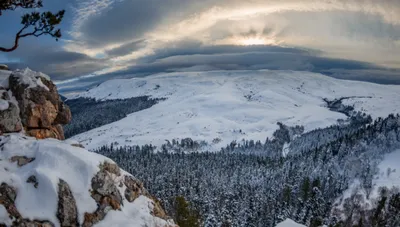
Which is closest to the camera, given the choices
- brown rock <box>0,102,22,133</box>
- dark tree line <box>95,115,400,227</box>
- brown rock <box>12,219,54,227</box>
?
brown rock <box>12,219,54,227</box>

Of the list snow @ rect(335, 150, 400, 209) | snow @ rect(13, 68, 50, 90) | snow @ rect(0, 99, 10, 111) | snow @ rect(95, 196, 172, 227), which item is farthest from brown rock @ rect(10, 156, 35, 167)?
snow @ rect(335, 150, 400, 209)

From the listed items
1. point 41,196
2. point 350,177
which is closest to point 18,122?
point 41,196

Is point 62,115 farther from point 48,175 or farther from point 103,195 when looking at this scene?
point 103,195

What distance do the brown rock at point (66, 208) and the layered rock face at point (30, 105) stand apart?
36.8 feet

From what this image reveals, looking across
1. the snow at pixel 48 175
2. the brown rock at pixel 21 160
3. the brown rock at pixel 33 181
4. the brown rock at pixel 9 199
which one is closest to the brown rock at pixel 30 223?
the snow at pixel 48 175

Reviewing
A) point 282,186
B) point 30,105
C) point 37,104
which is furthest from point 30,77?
point 282,186

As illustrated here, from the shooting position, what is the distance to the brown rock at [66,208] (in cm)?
2429

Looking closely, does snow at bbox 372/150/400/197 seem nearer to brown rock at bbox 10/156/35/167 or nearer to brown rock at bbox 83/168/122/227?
brown rock at bbox 83/168/122/227

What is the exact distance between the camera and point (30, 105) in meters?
34.4

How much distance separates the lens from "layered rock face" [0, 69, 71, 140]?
31.9 m

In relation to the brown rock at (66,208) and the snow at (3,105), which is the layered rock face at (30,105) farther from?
the brown rock at (66,208)

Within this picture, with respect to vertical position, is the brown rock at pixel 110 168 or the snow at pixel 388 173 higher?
the brown rock at pixel 110 168

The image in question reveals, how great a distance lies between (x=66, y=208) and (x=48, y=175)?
3.31 metres

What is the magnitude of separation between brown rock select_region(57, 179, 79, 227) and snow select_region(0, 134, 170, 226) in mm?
332
